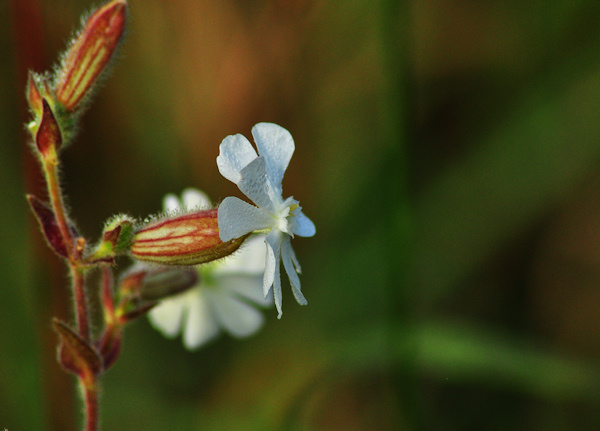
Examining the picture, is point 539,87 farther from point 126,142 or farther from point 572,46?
point 126,142

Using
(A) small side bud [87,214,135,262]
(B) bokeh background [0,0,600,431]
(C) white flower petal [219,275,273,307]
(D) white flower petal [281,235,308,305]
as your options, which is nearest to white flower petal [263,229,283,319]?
(D) white flower petal [281,235,308,305]

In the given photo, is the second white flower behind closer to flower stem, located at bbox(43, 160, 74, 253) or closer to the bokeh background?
flower stem, located at bbox(43, 160, 74, 253)

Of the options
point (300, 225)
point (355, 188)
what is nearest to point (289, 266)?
point (300, 225)

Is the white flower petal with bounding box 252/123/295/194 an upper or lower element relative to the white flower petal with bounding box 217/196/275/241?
upper

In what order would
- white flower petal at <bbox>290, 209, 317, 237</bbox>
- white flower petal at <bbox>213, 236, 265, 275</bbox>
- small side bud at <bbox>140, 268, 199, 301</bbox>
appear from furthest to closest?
white flower petal at <bbox>213, 236, 265, 275</bbox> < small side bud at <bbox>140, 268, 199, 301</bbox> < white flower petal at <bbox>290, 209, 317, 237</bbox>

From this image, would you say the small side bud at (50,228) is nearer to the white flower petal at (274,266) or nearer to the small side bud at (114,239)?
the small side bud at (114,239)

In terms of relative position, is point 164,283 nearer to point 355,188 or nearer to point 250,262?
point 250,262
